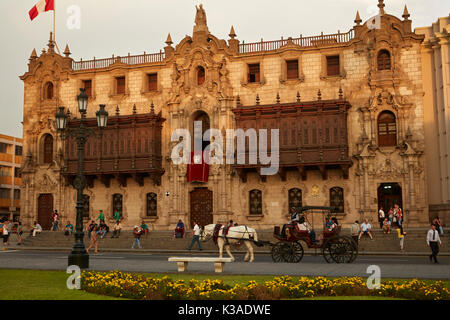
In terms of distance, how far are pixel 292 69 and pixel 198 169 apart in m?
10.2

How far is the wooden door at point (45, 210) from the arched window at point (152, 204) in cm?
837

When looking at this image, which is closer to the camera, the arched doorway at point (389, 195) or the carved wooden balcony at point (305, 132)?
the arched doorway at point (389, 195)

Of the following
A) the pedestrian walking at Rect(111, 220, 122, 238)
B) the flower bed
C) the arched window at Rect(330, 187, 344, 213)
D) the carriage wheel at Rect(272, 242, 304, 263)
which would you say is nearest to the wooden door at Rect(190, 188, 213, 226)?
the pedestrian walking at Rect(111, 220, 122, 238)

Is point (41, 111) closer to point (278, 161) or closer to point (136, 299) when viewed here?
point (278, 161)

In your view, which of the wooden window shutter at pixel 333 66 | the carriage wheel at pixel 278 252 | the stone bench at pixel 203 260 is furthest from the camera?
the wooden window shutter at pixel 333 66

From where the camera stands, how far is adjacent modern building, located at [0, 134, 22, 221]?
2773 inches

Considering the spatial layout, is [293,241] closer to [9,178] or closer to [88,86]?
[88,86]

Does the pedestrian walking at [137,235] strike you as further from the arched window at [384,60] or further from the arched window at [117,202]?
the arched window at [384,60]

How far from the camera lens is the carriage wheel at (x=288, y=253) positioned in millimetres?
21250

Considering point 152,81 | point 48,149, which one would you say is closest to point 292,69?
point 152,81

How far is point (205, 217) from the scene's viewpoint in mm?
38844

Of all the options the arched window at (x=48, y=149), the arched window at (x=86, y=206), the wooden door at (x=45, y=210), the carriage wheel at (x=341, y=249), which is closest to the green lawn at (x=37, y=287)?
the carriage wheel at (x=341, y=249)

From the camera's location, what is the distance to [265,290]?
11328mm
